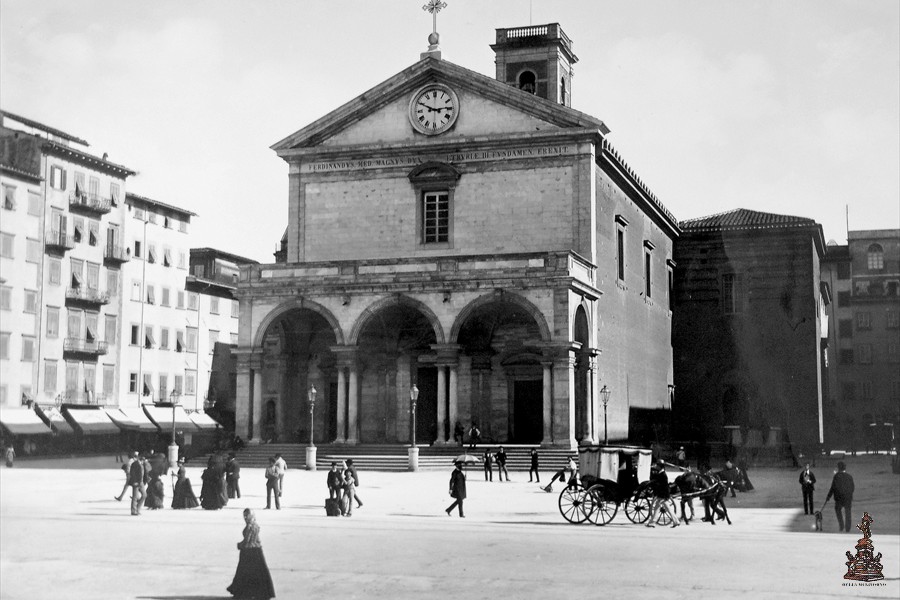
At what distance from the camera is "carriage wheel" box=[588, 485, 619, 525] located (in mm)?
13875

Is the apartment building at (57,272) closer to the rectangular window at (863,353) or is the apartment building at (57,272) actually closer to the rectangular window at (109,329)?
the rectangular window at (109,329)

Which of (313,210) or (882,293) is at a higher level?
(313,210)

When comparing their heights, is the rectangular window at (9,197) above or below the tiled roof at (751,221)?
below

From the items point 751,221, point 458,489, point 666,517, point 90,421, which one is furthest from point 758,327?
point 90,421

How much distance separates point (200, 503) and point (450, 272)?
760 inches

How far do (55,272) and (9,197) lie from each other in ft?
1.82

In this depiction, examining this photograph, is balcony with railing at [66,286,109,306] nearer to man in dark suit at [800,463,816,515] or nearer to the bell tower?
man in dark suit at [800,463,816,515]

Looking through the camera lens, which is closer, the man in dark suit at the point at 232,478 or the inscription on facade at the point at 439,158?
the man in dark suit at the point at 232,478

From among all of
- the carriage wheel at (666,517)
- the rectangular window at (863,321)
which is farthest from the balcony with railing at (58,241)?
the carriage wheel at (666,517)

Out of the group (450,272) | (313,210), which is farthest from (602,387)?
(313,210)

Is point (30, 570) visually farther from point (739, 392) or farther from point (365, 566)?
point (739, 392)

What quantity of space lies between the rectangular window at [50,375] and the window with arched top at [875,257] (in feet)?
16.8

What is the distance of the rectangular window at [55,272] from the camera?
6328 mm

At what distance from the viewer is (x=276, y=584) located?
722 cm
